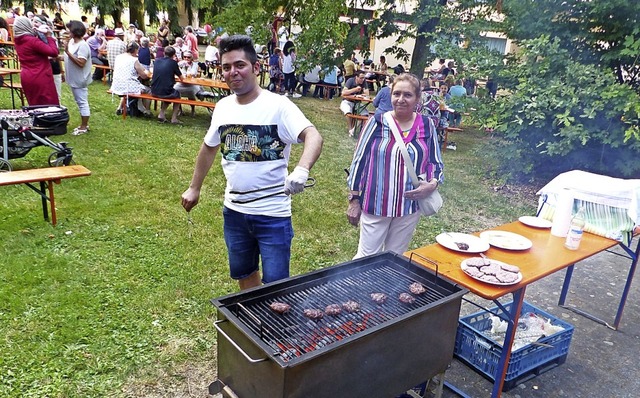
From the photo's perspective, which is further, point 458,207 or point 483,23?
point 483,23

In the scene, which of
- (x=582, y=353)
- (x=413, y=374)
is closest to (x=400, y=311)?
(x=413, y=374)

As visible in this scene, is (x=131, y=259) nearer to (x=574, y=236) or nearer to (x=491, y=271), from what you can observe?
(x=491, y=271)

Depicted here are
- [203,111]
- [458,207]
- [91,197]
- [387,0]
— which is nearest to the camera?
[91,197]

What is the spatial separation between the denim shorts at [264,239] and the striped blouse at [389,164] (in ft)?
2.32

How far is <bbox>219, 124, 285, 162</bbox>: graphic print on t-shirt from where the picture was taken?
8.87ft

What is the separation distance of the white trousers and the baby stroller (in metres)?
4.80

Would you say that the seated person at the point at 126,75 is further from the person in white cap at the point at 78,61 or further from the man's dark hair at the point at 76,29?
the man's dark hair at the point at 76,29

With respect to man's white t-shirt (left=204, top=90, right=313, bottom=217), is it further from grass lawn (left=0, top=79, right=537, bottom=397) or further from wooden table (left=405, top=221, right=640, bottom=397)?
grass lawn (left=0, top=79, right=537, bottom=397)

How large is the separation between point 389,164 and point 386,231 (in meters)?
0.53

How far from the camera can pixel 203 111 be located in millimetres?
12039

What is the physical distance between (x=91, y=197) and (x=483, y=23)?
24.2 feet

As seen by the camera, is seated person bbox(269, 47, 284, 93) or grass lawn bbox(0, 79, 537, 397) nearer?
grass lawn bbox(0, 79, 537, 397)

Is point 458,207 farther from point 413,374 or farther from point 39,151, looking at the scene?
point 39,151

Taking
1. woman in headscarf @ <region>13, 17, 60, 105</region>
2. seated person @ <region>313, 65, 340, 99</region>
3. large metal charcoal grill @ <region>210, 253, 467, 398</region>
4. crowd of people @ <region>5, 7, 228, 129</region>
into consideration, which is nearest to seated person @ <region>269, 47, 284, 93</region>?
seated person @ <region>313, 65, 340, 99</region>
